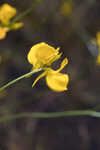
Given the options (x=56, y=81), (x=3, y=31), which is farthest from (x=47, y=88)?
(x=56, y=81)

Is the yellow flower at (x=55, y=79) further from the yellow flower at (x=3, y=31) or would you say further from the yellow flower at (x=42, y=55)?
the yellow flower at (x=3, y=31)

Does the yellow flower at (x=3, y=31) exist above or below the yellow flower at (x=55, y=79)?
above

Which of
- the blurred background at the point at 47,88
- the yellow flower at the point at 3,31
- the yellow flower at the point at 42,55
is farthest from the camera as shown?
the blurred background at the point at 47,88

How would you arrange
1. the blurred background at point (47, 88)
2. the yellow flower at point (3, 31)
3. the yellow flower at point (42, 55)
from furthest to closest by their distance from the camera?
the blurred background at point (47, 88) < the yellow flower at point (3, 31) < the yellow flower at point (42, 55)

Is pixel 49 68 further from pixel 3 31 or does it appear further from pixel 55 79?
pixel 3 31

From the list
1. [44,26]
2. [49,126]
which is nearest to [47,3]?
[44,26]

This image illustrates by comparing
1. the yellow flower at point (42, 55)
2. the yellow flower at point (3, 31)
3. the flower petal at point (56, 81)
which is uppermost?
the yellow flower at point (3, 31)

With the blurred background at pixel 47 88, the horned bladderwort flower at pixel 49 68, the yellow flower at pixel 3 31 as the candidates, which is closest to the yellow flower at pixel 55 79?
the horned bladderwort flower at pixel 49 68
